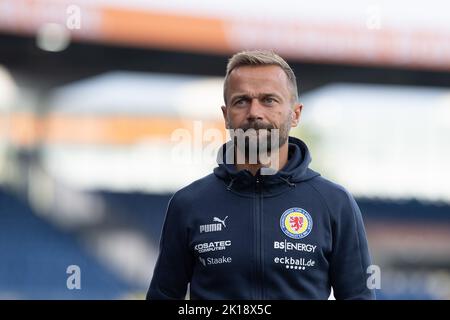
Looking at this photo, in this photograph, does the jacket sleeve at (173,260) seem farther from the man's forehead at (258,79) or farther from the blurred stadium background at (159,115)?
the blurred stadium background at (159,115)

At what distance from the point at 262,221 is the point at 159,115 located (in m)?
7.86

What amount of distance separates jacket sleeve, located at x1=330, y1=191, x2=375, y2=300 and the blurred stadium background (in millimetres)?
7311

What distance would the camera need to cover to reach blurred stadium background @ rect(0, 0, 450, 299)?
9281 millimetres

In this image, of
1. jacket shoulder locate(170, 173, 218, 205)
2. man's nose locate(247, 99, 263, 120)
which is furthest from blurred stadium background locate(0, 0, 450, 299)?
man's nose locate(247, 99, 263, 120)

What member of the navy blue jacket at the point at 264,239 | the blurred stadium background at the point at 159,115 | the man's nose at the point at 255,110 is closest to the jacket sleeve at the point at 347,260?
the navy blue jacket at the point at 264,239

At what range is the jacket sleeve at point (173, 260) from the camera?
2.06 metres

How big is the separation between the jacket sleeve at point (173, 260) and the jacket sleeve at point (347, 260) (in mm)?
357

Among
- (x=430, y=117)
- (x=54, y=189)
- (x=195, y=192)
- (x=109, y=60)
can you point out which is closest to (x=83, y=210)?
(x=54, y=189)

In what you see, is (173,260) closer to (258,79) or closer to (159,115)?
(258,79)

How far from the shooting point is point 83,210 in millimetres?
9648

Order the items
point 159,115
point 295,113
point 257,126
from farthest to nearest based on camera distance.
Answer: point 159,115, point 295,113, point 257,126

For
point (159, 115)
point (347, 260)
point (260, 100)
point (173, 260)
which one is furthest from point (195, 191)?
point (159, 115)

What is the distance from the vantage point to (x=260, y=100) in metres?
1.99
